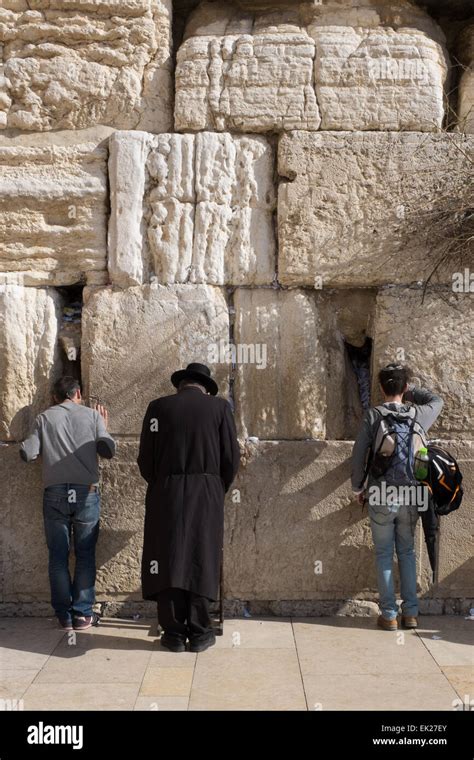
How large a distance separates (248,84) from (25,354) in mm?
2369

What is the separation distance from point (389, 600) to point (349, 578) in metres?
0.45

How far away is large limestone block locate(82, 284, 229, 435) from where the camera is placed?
558 cm

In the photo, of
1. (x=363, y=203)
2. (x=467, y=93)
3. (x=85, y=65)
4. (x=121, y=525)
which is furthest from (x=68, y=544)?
(x=467, y=93)

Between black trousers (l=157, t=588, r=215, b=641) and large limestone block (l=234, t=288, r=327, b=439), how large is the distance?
1268mm

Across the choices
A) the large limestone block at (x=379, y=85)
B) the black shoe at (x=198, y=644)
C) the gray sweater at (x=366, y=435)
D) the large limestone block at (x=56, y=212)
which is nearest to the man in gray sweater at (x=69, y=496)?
the black shoe at (x=198, y=644)

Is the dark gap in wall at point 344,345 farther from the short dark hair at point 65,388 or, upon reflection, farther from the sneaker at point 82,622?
the sneaker at point 82,622

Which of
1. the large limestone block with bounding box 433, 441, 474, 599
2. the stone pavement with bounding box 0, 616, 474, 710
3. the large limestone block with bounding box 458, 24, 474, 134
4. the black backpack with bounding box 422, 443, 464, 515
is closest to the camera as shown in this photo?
the stone pavement with bounding box 0, 616, 474, 710

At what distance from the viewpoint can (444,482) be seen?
4.95 metres

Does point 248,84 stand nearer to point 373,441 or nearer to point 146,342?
point 146,342

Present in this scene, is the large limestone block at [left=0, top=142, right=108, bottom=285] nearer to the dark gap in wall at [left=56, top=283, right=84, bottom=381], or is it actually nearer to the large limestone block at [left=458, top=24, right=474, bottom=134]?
the dark gap in wall at [left=56, top=283, right=84, bottom=381]

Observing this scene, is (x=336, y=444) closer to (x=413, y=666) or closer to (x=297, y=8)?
(x=413, y=666)

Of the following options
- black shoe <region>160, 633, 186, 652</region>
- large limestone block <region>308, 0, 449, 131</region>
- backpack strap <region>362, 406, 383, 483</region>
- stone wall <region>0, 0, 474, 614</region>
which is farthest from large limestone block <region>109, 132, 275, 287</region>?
black shoe <region>160, 633, 186, 652</region>

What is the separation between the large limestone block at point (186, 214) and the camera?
560 centimetres

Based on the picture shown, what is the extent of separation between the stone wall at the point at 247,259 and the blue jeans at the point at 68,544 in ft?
1.04
